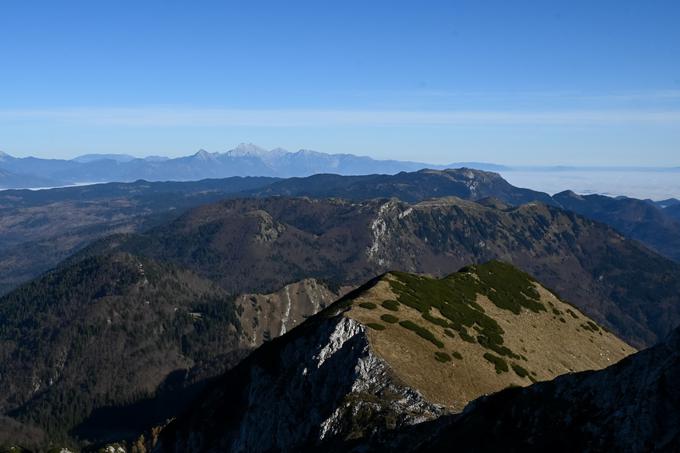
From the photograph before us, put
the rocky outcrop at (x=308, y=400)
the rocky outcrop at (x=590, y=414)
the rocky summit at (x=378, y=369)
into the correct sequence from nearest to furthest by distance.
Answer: the rocky outcrop at (x=590, y=414) < the rocky outcrop at (x=308, y=400) < the rocky summit at (x=378, y=369)

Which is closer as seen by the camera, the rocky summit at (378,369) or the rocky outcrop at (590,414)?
the rocky outcrop at (590,414)

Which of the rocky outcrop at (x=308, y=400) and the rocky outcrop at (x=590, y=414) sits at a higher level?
the rocky outcrop at (x=590, y=414)

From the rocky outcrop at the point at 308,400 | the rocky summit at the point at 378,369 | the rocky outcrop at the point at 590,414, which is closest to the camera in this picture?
the rocky outcrop at the point at 590,414

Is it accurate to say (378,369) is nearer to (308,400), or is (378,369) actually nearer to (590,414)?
(308,400)

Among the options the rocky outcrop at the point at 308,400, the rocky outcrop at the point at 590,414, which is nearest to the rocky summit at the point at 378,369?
the rocky outcrop at the point at 308,400

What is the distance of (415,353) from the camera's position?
7869 centimetres

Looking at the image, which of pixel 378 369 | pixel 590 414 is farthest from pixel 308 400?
pixel 590 414

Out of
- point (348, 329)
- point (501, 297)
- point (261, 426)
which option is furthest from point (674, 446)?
point (501, 297)

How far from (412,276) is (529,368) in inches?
1389

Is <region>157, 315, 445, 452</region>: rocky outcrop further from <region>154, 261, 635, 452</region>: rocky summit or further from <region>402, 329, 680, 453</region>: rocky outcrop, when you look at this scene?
<region>402, 329, 680, 453</region>: rocky outcrop

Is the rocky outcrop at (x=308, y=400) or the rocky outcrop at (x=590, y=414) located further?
the rocky outcrop at (x=308, y=400)

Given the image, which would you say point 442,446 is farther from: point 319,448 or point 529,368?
point 529,368

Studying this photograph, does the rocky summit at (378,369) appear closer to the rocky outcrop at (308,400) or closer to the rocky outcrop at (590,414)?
the rocky outcrop at (308,400)

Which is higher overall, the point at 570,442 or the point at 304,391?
the point at 570,442
